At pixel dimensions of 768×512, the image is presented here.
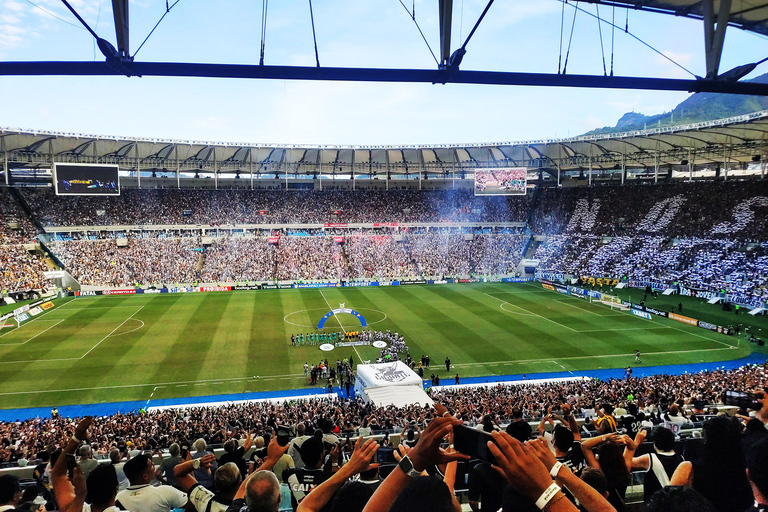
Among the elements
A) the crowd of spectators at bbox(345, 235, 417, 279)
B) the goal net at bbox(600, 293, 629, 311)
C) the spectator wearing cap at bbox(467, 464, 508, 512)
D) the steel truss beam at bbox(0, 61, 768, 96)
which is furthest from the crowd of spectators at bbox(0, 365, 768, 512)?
the crowd of spectators at bbox(345, 235, 417, 279)

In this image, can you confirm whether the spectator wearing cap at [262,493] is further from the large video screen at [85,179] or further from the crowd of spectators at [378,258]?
the large video screen at [85,179]

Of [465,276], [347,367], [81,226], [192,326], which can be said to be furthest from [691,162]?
[81,226]

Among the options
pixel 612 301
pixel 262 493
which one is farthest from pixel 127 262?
pixel 262 493

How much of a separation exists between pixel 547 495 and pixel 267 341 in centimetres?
3047

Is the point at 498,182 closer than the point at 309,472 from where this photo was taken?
No

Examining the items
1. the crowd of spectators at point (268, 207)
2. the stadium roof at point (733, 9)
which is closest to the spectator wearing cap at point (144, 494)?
the stadium roof at point (733, 9)

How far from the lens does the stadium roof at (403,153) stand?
48781 millimetres

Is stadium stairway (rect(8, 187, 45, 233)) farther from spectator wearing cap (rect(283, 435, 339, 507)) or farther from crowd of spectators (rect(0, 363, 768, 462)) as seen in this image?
spectator wearing cap (rect(283, 435, 339, 507))

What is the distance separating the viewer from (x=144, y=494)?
428 cm

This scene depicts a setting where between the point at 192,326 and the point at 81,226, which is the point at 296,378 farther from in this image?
the point at 81,226

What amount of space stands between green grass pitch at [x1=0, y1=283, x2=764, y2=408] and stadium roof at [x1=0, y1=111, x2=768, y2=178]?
713 inches

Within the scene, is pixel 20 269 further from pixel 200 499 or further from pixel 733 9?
pixel 733 9

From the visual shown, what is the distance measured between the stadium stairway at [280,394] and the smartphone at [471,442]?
65.4ft

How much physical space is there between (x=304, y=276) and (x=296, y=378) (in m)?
30.6
